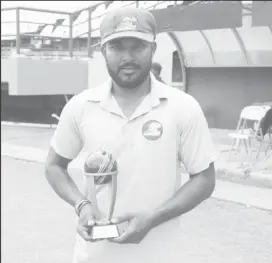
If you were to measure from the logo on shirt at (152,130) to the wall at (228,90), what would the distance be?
33.8 inches

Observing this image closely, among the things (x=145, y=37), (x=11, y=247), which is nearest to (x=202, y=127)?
(x=145, y=37)

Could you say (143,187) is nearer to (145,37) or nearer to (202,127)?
(202,127)

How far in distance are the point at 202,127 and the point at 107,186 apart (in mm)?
297

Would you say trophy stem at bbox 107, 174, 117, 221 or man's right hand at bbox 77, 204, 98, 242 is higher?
trophy stem at bbox 107, 174, 117, 221

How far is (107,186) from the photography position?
1381 mm

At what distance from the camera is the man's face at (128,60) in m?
1.30

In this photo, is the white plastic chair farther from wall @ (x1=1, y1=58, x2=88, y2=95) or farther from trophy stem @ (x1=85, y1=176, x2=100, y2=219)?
wall @ (x1=1, y1=58, x2=88, y2=95)

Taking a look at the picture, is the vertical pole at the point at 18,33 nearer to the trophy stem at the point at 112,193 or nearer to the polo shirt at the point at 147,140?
the polo shirt at the point at 147,140

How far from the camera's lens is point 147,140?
1370 millimetres

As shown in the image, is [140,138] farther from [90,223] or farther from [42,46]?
[42,46]

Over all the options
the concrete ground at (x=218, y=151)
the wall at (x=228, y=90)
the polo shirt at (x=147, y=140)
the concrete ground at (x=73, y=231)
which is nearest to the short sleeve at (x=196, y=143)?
the polo shirt at (x=147, y=140)

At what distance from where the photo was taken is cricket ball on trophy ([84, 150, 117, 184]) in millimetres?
1242

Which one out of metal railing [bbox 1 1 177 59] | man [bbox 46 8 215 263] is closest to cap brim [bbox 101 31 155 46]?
man [bbox 46 8 215 263]

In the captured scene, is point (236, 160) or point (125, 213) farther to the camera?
point (236, 160)
